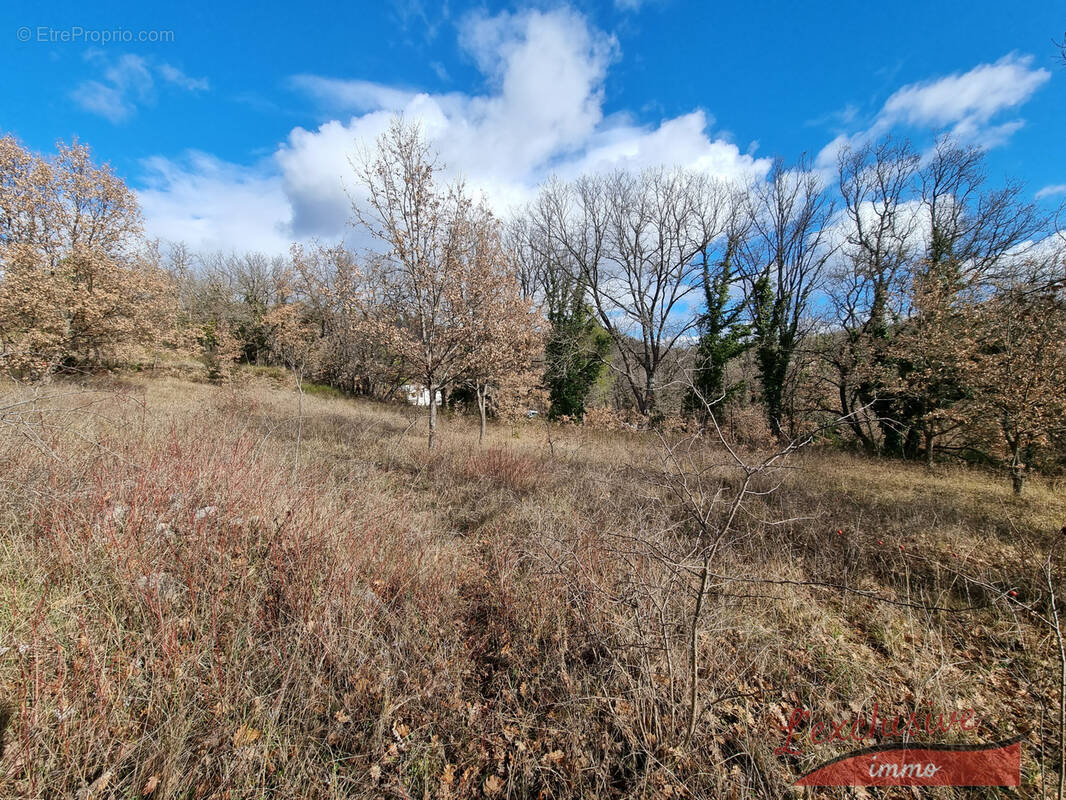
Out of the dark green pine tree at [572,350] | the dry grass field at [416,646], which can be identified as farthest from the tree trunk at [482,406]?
the dry grass field at [416,646]

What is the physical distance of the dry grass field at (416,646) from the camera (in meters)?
2.02

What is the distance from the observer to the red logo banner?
2131 mm

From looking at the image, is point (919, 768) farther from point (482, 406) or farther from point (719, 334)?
point (719, 334)

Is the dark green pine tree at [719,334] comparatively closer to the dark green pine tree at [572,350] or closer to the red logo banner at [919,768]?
the dark green pine tree at [572,350]

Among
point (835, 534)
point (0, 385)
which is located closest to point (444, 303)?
point (835, 534)

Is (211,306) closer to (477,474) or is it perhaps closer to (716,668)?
(477,474)

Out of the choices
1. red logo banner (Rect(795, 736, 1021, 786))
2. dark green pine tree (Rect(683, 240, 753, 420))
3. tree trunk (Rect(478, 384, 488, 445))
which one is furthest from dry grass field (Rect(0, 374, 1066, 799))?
dark green pine tree (Rect(683, 240, 753, 420))

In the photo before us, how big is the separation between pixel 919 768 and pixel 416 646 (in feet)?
10.7

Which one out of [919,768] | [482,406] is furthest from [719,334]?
[919,768]

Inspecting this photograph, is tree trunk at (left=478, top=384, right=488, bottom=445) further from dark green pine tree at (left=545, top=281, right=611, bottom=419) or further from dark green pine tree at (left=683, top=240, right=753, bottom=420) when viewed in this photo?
dark green pine tree at (left=683, top=240, right=753, bottom=420)

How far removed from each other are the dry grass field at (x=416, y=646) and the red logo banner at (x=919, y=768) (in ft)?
0.27

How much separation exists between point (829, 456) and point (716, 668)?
1433 cm

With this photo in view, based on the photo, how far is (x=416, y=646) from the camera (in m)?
2.77

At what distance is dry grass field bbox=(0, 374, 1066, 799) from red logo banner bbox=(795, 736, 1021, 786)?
0.27 ft
